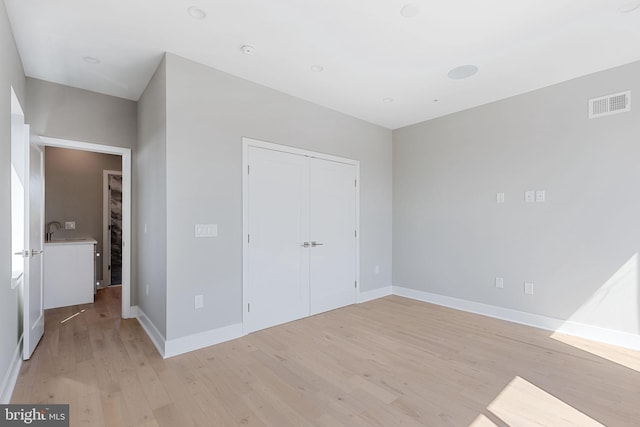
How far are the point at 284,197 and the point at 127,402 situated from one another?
2.38m

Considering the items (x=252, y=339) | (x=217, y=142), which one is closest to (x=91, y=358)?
(x=252, y=339)

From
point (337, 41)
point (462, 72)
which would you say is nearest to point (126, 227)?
point (337, 41)

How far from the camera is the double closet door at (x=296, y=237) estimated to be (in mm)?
3404

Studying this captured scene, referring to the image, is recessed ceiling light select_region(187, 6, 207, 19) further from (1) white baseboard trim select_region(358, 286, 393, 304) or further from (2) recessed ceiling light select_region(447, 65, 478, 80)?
(1) white baseboard trim select_region(358, 286, 393, 304)

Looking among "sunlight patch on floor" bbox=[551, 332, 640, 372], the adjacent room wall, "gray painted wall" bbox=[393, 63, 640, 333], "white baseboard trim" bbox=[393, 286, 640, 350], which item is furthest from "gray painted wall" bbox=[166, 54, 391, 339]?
"sunlight patch on floor" bbox=[551, 332, 640, 372]

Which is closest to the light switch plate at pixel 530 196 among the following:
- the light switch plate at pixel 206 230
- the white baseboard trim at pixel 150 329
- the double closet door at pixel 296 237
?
the double closet door at pixel 296 237

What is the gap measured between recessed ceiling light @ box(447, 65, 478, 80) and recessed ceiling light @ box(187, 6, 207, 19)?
2447 mm

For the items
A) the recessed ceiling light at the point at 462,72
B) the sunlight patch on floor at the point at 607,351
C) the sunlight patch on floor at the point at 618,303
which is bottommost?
the sunlight patch on floor at the point at 607,351

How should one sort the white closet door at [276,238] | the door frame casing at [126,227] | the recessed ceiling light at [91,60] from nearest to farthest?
the recessed ceiling light at [91,60] < the white closet door at [276,238] < the door frame casing at [126,227]

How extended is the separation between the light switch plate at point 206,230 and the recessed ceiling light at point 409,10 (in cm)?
252

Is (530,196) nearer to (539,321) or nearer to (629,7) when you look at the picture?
(539,321)

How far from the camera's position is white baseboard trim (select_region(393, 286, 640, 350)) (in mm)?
2980

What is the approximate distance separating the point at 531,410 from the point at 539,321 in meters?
1.92

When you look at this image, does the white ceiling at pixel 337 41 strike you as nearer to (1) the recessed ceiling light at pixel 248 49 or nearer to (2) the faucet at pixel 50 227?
(1) the recessed ceiling light at pixel 248 49
